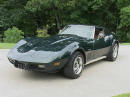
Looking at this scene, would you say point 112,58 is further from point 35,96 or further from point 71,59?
point 35,96

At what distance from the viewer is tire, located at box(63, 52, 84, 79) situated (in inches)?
176

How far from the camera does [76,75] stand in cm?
469

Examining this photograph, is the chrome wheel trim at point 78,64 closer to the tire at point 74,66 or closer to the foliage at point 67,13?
the tire at point 74,66

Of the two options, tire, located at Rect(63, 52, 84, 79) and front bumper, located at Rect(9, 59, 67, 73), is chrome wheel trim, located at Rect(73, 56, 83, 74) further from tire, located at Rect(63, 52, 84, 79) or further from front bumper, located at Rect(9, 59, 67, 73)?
front bumper, located at Rect(9, 59, 67, 73)

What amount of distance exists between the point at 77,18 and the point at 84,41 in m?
17.7

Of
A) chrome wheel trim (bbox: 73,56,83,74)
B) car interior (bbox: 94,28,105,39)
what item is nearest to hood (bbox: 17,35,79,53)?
Result: chrome wheel trim (bbox: 73,56,83,74)

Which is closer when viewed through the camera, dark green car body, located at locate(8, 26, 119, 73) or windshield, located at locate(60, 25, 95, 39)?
dark green car body, located at locate(8, 26, 119, 73)

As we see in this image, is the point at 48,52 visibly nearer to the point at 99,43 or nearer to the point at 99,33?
the point at 99,43

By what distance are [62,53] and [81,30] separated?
1882 millimetres

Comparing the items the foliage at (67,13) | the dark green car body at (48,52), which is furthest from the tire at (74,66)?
the foliage at (67,13)

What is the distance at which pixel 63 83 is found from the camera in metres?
4.35

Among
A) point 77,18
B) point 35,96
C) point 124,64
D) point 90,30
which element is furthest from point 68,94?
point 77,18

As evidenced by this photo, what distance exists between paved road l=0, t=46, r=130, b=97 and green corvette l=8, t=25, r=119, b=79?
0.33 metres

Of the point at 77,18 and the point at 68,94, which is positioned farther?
the point at 77,18
